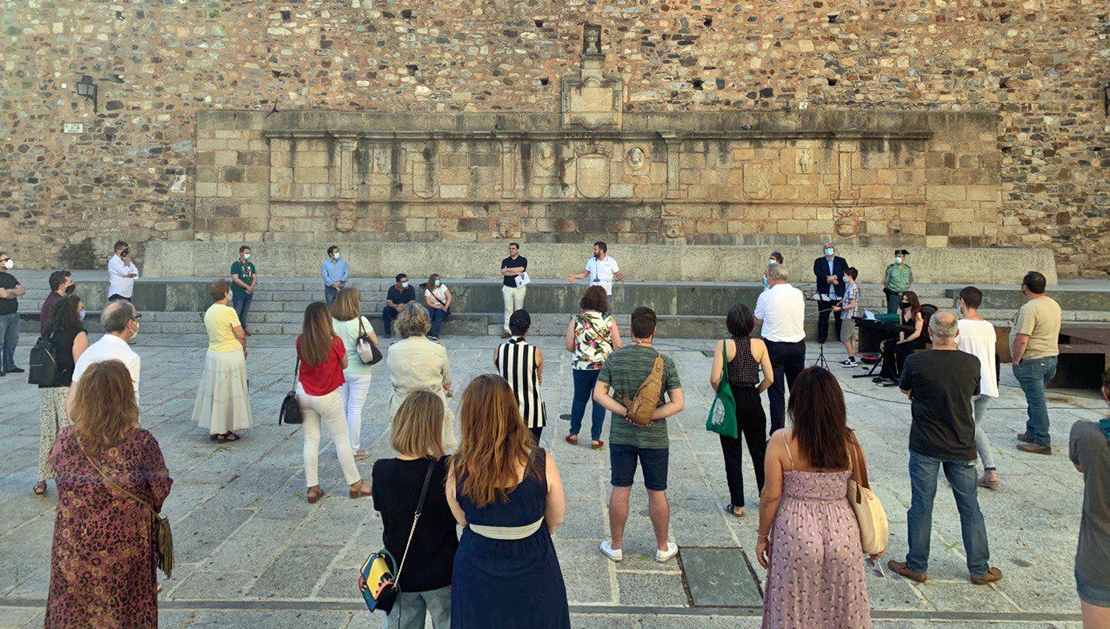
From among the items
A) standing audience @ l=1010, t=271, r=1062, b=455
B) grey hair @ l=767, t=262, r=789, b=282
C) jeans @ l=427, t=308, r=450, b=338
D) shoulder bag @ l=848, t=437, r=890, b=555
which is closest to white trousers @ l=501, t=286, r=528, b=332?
jeans @ l=427, t=308, r=450, b=338

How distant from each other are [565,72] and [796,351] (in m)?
13.1

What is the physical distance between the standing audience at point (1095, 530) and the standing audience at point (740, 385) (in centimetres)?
201

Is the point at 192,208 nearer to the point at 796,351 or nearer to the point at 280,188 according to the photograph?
the point at 280,188

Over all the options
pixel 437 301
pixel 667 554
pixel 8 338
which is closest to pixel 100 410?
pixel 667 554

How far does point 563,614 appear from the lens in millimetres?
2391

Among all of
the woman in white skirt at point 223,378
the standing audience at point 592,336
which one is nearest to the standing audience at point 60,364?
the woman in white skirt at point 223,378

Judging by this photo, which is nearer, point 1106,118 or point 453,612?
point 453,612

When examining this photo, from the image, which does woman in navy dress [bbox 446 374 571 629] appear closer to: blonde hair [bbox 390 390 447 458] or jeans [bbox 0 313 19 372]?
blonde hair [bbox 390 390 447 458]

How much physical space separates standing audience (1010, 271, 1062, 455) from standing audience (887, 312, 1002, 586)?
2697mm

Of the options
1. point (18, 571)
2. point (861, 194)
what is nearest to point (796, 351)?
point (18, 571)

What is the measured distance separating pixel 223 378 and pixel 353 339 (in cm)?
154

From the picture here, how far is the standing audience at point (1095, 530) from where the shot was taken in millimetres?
2664

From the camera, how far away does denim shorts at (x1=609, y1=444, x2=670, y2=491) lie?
3.96 metres

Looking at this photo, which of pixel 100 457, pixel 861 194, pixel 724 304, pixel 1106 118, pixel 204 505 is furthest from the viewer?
pixel 1106 118
